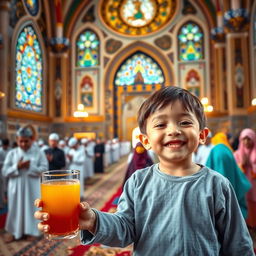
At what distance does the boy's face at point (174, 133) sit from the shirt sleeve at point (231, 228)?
0.21 meters

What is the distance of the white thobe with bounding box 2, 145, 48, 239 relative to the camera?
390cm

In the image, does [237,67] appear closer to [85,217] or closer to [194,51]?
[194,51]

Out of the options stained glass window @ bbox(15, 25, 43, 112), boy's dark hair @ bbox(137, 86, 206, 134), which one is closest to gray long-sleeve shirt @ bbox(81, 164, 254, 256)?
boy's dark hair @ bbox(137, 86, 206, 134)

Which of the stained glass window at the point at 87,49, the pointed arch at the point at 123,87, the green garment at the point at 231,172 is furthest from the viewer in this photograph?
the stained glass window at the point at 87,49

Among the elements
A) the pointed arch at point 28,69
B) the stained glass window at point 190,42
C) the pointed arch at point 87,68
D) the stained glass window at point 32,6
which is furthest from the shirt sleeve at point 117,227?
the stained glass window at point 190,42

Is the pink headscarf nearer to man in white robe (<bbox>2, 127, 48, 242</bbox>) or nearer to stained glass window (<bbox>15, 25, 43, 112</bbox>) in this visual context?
man in white robe (<bbox>2, 127, 48, 242</bbox>)

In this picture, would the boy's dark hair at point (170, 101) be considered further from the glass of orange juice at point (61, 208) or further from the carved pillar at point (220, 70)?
the carved pillar at point (220, 70)

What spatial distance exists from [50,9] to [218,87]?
10787mm

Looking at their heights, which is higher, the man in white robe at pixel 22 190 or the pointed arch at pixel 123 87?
the pointed arch at pixel 123 87

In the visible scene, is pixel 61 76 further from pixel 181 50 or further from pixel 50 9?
pixel 181 50

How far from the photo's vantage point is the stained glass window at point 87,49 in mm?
16328

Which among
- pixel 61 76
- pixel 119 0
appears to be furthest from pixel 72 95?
pixel 119 0

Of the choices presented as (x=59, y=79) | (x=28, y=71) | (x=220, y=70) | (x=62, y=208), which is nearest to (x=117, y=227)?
(x=62, y=208)

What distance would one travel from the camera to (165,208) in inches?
39.6
